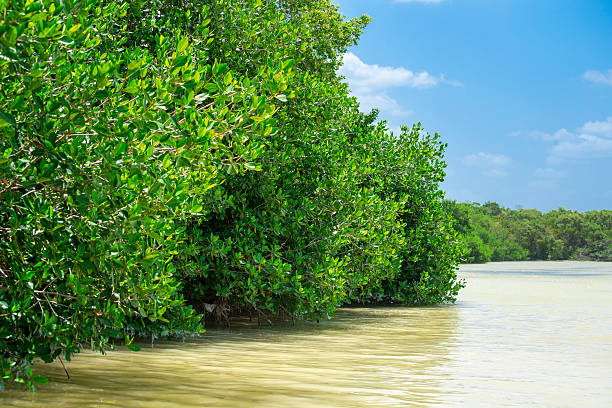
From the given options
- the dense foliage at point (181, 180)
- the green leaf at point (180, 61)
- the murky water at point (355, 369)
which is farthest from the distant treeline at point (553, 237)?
the green leaf at point (180, 61)

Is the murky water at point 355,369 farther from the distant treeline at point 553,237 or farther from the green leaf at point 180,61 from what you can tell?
the distant treeline at point 553,237

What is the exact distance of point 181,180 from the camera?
594 centimetres

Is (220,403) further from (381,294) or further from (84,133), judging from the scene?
(381,294)

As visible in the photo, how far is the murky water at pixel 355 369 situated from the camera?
17.4 feet

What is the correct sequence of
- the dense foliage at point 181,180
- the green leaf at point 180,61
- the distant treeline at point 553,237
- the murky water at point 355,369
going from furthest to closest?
the distant treeline at point 553,237
the murky water at point 355,369
the green leaf at point 180,61
the dense foliage at point 181,180

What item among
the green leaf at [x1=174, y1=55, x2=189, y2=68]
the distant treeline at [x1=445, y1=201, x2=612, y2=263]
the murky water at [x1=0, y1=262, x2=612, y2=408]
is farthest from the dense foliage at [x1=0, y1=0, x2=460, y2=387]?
the distant treeline at [x1=445, y1=201, x2=612, y2=263]

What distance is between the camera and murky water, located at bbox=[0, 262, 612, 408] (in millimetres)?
5293

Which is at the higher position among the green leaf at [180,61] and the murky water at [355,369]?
the green leaf at [180,61]

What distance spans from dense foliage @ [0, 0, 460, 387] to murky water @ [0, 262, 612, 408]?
465 millimetres

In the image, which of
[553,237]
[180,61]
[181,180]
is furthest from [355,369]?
[553,237]

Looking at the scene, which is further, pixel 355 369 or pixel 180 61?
pixel 355 369

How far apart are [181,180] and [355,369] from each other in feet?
9.44

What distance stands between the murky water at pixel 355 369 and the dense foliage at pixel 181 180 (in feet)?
1.53

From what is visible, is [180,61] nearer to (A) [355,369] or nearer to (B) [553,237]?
(A) [355,369]
